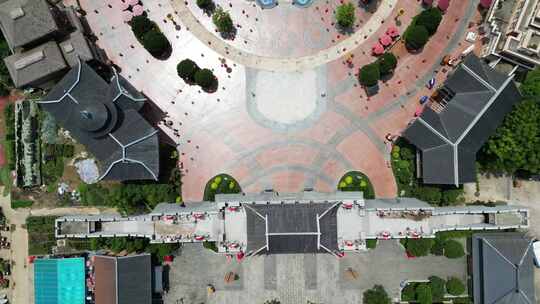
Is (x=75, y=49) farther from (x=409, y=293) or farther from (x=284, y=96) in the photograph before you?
(x=409, y=293)

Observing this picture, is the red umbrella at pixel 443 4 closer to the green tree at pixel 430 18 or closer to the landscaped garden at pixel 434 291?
the green tree at pixel 430 18

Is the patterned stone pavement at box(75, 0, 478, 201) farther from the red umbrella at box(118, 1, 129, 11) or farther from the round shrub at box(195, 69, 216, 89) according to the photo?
the round shrub at box(195, 69, 216, 89)

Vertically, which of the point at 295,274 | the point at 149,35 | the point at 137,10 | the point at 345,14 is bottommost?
the point at 295,274

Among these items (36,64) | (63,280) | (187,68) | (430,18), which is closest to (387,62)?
(430,18)

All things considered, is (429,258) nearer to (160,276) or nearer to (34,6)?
(160,276)

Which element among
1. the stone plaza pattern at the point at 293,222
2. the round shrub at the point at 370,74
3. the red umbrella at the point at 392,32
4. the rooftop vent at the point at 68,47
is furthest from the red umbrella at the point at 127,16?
the red umbrella at the point at 392,32

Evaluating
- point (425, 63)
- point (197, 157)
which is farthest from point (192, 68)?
point (425, 63)
